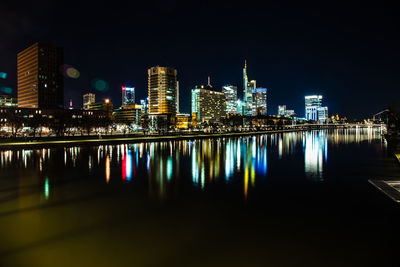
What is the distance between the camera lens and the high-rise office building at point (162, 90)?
15636 centimetres

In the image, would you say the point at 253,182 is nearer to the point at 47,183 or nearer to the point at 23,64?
the point at 47,183

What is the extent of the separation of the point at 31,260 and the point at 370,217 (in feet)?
27.6

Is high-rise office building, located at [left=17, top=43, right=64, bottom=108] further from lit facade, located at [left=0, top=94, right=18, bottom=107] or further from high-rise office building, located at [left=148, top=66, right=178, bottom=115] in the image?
high-rise office building, located at [left=148, top=66, right=178, bottom=115]

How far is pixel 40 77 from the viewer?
390 ft

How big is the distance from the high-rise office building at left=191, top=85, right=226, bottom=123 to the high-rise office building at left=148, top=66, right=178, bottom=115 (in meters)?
20.9

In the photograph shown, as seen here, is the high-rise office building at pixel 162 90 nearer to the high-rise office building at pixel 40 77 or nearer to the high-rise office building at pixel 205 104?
the high-rise office building at pixel 205 104

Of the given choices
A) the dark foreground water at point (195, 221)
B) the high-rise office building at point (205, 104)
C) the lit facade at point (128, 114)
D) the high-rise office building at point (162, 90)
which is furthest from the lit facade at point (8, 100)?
the dark foreground water at point (195, 221)

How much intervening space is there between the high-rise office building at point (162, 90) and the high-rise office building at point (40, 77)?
5005 cm

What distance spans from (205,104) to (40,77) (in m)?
98.0

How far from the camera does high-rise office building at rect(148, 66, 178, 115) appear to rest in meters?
156

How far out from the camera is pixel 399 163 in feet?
57.7

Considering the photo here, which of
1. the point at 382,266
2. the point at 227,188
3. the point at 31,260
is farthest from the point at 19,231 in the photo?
the point at 382,266

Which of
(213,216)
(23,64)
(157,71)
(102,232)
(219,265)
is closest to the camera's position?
(219,265)

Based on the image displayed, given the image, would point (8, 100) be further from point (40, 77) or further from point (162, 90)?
point (162, 90)
